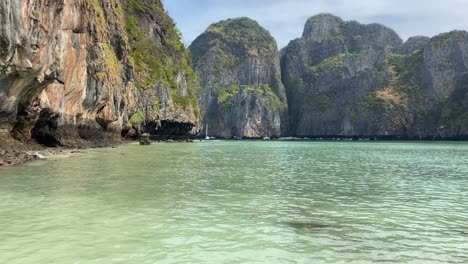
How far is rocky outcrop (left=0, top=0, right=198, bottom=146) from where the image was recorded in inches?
904

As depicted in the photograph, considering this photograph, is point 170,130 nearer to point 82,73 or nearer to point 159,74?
point 159,74

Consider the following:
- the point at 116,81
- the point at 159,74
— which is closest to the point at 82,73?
the point at 116,81

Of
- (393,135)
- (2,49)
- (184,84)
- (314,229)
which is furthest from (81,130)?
(393,135)

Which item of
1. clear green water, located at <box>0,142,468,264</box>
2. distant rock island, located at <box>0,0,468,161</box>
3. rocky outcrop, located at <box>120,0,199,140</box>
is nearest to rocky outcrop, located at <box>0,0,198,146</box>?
distant rock island, located at <box>0,0,468,161</box>

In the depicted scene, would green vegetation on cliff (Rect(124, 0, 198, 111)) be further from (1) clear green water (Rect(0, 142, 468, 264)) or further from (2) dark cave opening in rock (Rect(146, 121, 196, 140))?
(1) clear green water (Rect(0, 142, 468, 264))

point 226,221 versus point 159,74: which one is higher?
point 159,74

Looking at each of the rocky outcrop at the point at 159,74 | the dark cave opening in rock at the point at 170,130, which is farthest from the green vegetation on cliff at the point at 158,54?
the dark cave opening in rock at the point at 170,130

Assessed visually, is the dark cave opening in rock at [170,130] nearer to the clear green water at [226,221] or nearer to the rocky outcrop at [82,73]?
the rocky outcrop at [82,73]

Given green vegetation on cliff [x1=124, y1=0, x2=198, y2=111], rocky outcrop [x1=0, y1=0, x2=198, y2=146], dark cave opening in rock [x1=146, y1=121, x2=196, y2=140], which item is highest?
green vegetation on cliff [x1=124, y1=0, x2=198, y2=111]

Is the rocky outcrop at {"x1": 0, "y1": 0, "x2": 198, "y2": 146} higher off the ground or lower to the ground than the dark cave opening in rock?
higher

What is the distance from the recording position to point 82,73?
4097 cm

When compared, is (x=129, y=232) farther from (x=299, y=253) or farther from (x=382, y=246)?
(x=382, y=246)

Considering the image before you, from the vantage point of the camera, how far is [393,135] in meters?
174

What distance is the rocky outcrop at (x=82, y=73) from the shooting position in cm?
2297
